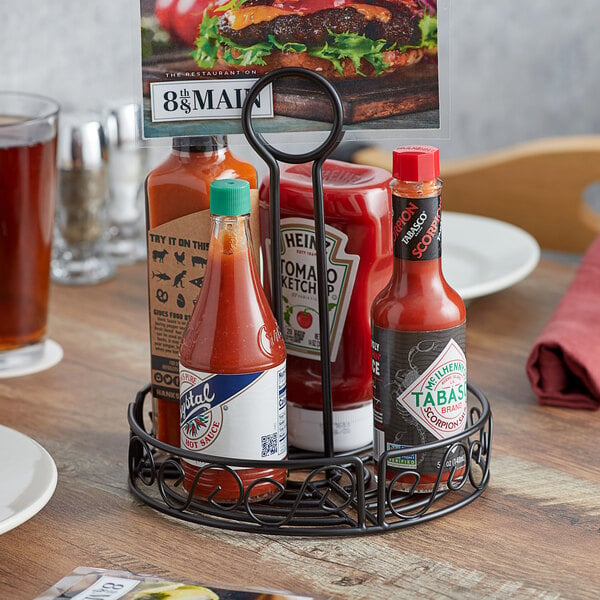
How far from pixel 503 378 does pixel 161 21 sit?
1.76 ft

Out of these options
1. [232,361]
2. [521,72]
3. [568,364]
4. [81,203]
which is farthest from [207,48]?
[521,72]

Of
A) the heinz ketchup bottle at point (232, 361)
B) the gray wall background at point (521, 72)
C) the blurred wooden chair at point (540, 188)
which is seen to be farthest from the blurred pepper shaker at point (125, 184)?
the gray wall background at point (521, 72)

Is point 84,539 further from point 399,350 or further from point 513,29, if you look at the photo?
point 513,29

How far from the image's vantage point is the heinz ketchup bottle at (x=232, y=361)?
0.71 meters

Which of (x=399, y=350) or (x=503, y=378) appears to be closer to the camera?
(x=399, y=350)

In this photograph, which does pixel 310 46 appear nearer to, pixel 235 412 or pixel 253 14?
pixel 253 14

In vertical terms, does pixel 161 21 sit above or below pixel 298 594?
above

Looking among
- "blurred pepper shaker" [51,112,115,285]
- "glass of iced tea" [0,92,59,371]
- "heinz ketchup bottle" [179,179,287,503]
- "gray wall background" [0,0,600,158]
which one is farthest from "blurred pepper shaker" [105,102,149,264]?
"gray wall background" [0,0,600,158]

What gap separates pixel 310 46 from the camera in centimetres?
75

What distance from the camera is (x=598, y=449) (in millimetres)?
900

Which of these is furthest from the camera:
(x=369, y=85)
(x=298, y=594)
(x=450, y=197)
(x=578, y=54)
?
(x=578, y=54)

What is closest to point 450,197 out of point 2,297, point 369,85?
point 2,297

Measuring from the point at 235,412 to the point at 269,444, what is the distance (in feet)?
0.12

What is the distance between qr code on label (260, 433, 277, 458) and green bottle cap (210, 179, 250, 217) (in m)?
0.16
